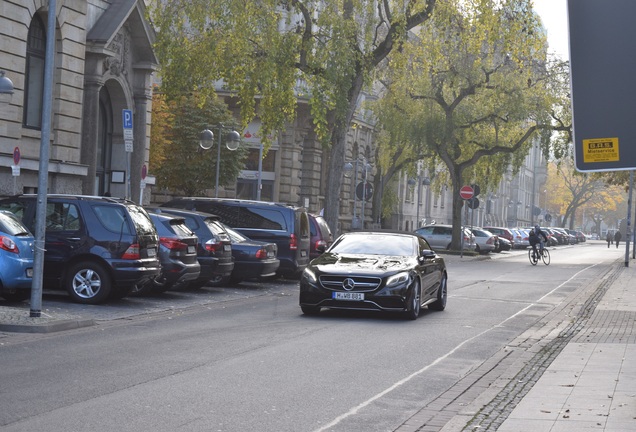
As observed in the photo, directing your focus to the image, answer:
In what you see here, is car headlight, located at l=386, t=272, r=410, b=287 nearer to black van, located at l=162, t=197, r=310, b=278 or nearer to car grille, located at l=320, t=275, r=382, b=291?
car grille, located at l=320, t=275, r=382, b=291

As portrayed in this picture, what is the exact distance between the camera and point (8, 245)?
17.7 metres

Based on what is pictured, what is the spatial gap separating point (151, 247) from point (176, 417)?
10648 mm

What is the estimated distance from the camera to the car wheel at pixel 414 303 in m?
19.1

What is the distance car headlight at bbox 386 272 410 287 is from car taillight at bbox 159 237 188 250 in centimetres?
463

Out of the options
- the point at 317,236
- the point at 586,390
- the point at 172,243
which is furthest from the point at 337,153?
the point at 586,390

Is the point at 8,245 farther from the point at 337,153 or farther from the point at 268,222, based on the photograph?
the point at 337,153

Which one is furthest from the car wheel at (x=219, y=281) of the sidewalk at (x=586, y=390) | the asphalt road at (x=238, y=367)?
the sidewalk at (x=586, y=390)

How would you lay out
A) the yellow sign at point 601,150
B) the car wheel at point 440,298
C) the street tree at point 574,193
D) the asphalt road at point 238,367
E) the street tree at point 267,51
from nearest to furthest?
the yellow sign at point 601,150 < the asphalt road at point 238,367 < the car wheel at point 440,298 < the street tree at point 267,51 < the street tree at point 574,193

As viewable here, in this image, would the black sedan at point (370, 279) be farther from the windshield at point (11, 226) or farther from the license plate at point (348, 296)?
the windshield at point (11, 226)

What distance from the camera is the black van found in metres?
27.8

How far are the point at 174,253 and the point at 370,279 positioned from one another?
4.40 metres

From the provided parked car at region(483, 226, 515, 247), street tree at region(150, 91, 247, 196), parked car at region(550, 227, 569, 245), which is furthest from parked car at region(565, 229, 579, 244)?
street tree at region(150, 91, 247, 196)

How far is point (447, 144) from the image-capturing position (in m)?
55.7

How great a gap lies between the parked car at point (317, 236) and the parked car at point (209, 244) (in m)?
6.12
